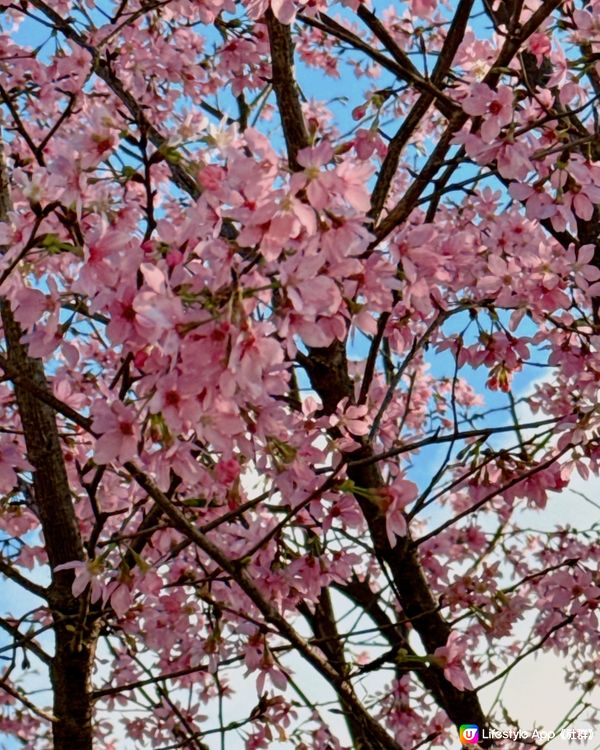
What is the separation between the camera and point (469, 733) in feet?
10.4

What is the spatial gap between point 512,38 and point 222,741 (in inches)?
103

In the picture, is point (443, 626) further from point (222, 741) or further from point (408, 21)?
point (408, 21)

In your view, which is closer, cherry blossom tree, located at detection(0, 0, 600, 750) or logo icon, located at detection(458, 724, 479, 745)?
cherry blossom tree, located at detection(0, 0, 600, 750)

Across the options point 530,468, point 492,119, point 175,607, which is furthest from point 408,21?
point 175,607

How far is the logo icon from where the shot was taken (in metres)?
3.13

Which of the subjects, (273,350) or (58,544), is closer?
(273,350)

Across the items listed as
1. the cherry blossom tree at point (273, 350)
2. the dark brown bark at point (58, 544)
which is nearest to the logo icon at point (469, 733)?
the cherry blossom tree at point (273, 350)

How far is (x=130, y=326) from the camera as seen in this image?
1.71 m

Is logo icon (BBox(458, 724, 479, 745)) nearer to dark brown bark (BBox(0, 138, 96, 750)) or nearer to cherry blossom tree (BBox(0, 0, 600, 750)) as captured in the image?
cherry blossom tree (BBox(0, 0, 600, 750))

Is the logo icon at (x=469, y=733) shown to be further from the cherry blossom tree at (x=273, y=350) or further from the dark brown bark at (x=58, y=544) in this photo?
the dark brown bark at (x=58, y=544)

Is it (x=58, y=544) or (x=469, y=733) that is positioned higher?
(x=58, y=544)

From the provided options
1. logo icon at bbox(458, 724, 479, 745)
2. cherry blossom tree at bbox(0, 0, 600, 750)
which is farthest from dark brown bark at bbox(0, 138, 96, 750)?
logo icon at bbox(458, 724, 479, 745)

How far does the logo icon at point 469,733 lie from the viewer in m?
3.13

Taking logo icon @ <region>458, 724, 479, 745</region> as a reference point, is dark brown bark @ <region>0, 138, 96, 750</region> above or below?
above
